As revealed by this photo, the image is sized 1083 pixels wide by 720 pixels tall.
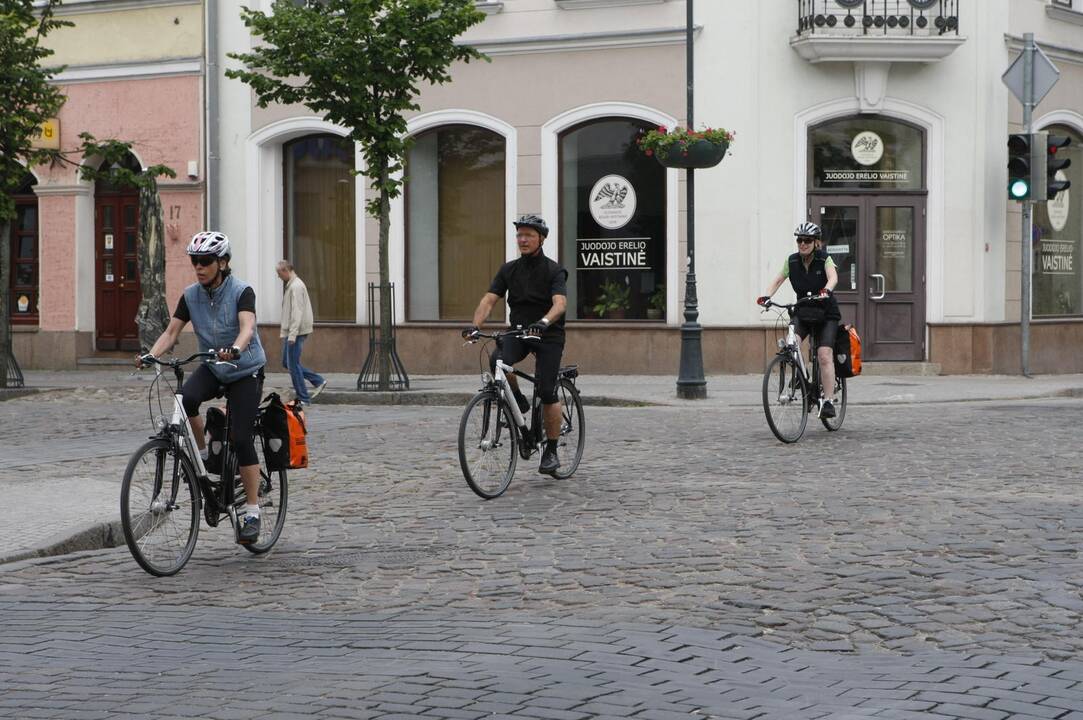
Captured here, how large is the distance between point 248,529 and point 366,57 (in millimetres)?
11283

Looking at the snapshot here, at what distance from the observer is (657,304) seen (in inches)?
869

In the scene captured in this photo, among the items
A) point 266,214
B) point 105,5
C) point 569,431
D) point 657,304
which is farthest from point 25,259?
point 569,431

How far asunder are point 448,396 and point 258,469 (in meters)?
10.6

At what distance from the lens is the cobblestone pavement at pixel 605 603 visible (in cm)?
519

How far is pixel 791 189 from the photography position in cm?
2166

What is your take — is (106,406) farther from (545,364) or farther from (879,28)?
(879,28)

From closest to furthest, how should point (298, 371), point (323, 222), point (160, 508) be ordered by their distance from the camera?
point (160, 508)
point (298, 371)
point (323, 222)

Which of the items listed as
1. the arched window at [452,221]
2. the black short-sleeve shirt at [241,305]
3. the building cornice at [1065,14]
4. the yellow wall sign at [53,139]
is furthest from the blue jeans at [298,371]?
the building cornice at [1065,14]

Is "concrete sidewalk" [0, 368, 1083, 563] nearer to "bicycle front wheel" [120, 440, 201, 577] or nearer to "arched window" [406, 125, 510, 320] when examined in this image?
"bicycle front wheel" [120, 440, 201, 577]

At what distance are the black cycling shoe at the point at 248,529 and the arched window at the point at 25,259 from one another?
19325 millimetres

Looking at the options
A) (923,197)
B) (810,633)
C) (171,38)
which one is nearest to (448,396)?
(923,197)

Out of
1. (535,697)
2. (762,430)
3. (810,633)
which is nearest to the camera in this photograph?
(535,697)

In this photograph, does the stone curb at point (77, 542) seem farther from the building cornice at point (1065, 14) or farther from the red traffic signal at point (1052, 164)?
the building cornice at point (1065, 14)

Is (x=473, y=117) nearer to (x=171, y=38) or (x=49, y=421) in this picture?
(x=171, y=38)
